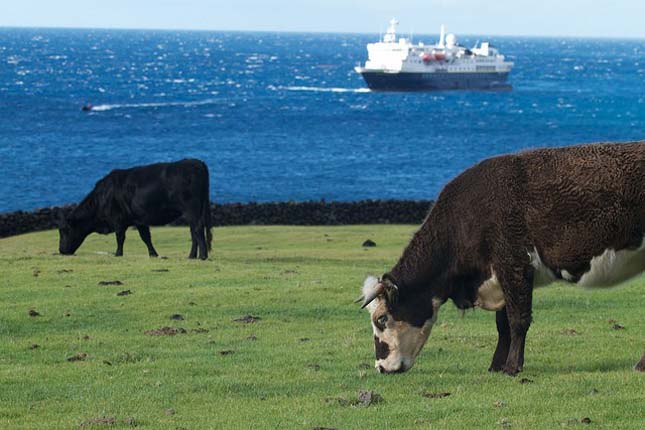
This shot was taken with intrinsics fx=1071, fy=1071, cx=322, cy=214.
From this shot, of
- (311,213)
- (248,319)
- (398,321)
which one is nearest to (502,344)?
(398,321)

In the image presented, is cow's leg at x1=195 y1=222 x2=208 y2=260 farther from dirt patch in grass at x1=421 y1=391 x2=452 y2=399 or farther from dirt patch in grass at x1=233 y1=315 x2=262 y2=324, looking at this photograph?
dirt patch in grass at x1=421 y1=391 x2=452 y2=399

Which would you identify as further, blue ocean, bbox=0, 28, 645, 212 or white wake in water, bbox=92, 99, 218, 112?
white wake in water, bbox=92, 99, 218, 112

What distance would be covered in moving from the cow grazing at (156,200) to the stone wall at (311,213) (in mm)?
14673

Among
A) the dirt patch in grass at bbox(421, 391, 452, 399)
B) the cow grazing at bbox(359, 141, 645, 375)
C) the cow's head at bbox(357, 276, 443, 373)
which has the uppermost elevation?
the cow grazing at bbox(359, 141, 645, 375)

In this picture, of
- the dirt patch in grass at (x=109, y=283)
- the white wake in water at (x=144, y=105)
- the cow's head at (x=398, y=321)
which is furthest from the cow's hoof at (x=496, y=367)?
the white wake in water at (x=144, y=105)

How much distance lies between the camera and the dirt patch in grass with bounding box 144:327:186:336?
43.1ft

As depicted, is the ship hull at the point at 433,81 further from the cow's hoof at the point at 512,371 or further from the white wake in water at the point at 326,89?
the cow's hoof at the point at 512,371

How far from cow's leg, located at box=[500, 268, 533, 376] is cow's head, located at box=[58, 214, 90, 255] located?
15261 millimetres

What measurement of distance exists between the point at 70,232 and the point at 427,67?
12803 centimetres

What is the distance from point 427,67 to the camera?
148m

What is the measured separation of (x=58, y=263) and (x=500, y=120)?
99545 mm

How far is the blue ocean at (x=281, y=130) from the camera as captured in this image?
68875 mm

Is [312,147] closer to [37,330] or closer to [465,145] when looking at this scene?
[465,145]

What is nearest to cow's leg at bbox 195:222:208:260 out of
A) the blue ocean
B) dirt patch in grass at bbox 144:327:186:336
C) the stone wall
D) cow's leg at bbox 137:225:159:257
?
cow's leg at bbox 137:225:159:257
